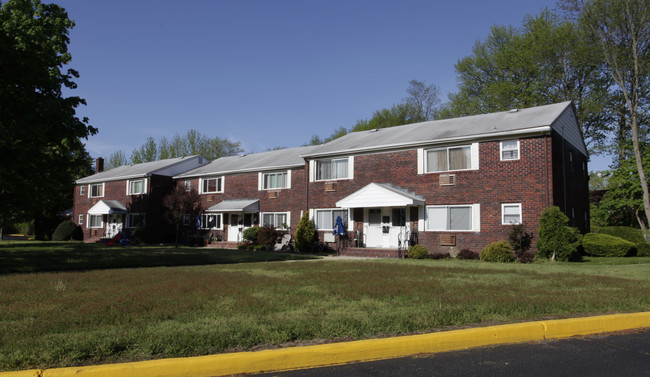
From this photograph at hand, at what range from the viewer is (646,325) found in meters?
6.55

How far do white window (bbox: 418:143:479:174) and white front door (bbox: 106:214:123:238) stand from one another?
25.5 meters

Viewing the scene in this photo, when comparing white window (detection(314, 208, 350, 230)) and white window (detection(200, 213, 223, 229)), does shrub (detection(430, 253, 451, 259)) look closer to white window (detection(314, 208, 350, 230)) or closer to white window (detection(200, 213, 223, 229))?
white window (detection(314, 208, 350, 230))

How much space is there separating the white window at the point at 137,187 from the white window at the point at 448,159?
72.0 feet

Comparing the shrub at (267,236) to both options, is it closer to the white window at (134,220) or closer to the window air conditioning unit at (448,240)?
the window air conditioning unit at (448,240)

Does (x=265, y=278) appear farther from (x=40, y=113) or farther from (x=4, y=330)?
(x=40, y=113)

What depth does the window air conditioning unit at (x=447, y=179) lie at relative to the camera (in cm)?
1951

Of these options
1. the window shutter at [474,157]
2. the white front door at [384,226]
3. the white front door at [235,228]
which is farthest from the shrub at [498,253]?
the white front door at [235,228]

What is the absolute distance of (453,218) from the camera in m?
19.5

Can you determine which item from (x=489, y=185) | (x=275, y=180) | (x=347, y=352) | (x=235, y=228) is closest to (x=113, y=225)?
(x=235, y=228)

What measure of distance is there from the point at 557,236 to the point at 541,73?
77.5 feet

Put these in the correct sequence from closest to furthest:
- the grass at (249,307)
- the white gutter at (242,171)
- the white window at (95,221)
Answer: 1. the grass at (249,307)
2. the white gutter at (242,171)
3. the white window at (95,221)

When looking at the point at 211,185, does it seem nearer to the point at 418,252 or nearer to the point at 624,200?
the point at 418,252

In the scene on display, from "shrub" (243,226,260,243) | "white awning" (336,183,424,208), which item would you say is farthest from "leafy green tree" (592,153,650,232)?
"shrub" (243,226,260,243)

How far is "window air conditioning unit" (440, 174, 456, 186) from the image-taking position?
1951 cm
